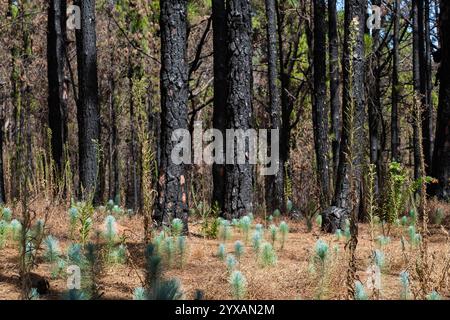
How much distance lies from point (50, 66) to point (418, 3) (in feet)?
31.9

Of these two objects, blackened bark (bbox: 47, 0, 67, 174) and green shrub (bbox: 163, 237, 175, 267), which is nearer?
green shrub (bbox: 163, 237, 175, 267)

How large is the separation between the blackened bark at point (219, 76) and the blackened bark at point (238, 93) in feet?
5.97

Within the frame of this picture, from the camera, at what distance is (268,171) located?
47.6 ft

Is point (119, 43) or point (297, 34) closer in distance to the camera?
point (297, 34)

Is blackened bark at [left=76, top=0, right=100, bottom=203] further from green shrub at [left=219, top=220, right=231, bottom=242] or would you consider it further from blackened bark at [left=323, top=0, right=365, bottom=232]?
blackened bark at [left=323, top=0, right=365, bottom=232]

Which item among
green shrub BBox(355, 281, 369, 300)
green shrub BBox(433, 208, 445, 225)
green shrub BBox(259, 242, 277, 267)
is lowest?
green shrub BBox(433, 208, 445, 225)

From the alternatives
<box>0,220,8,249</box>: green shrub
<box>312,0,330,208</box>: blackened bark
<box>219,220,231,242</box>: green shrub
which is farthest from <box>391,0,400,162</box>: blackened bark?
<box>0,220,8,249</box>: green shrub

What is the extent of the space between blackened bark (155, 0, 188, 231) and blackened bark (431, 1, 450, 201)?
20.7ft

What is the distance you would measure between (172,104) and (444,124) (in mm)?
6801

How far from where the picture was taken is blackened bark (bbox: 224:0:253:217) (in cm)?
841

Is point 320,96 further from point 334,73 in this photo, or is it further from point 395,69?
point 395,69
